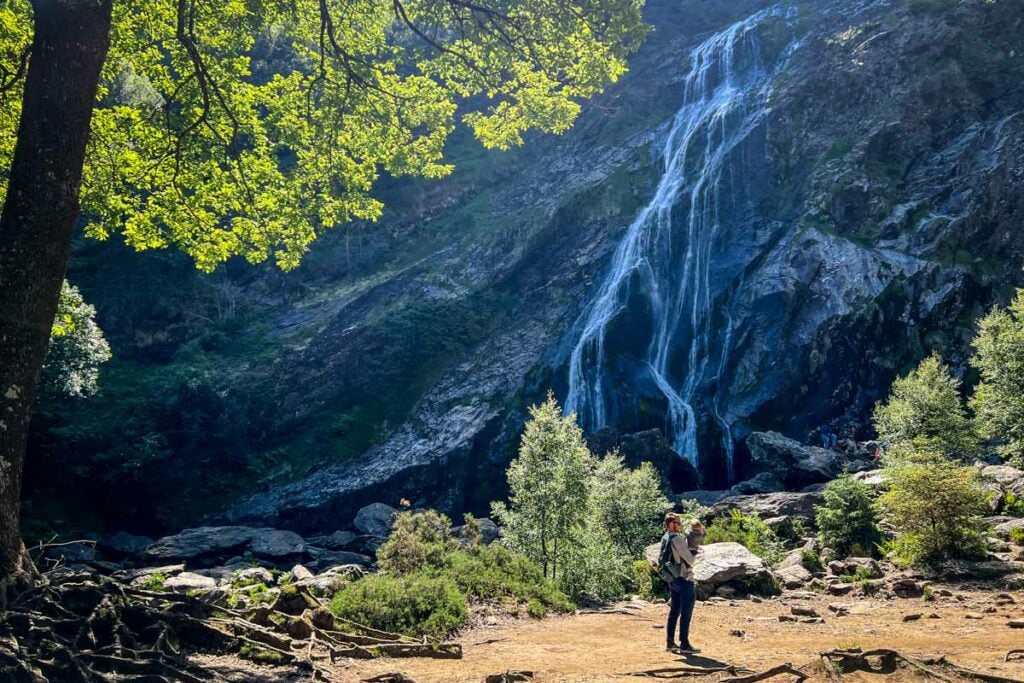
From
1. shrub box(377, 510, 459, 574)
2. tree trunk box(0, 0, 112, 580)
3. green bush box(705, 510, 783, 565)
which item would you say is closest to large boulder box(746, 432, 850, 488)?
green bush box(705, 510, 783, 565)

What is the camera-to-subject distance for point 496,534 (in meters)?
26.1

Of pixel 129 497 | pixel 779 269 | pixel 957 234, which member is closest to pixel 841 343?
pixel 779 269

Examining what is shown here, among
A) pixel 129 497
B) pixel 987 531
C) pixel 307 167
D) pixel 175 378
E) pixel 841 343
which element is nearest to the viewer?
pixel 307 167

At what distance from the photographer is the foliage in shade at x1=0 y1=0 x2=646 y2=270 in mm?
10570

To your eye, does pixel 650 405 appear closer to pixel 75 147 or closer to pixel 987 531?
pixel 987 531

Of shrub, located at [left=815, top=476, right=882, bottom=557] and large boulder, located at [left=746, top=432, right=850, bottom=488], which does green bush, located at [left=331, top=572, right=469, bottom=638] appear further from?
large boulder, located at [left=746, top=432, right=850, bottom=488]

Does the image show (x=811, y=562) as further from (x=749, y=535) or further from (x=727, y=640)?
(x=727, y=640)

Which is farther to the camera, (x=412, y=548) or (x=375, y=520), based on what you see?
(x=375, y=520)

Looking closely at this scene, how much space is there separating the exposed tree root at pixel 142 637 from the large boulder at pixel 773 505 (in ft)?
55.2

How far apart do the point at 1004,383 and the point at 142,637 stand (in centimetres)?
2880

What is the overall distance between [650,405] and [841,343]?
9517 mm

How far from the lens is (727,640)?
9664 mm

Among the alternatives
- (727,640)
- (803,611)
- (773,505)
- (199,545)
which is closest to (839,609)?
(803,611)

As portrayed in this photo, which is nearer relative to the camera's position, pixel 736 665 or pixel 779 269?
pixel 736 665
